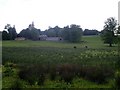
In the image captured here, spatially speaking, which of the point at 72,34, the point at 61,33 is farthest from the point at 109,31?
the point at 61,33

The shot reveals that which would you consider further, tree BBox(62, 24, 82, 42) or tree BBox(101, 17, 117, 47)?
tree BBox(62, 24, 82, 42)

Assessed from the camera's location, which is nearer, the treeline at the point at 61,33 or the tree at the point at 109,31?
the tree at the point at 109,31

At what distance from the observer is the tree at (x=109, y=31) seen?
8688 centimetres

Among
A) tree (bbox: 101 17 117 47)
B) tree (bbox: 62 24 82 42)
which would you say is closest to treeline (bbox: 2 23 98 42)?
tree (bbox: 62 24 82 42)

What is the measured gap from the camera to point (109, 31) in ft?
303

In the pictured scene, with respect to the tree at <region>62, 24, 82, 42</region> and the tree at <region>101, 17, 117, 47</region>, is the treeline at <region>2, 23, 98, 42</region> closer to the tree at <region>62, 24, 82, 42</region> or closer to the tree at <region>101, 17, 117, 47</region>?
the tree at <region>62, 24, 82, 42</region>

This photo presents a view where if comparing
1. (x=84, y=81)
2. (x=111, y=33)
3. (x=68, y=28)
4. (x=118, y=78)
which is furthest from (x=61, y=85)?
(x=68, y=28)

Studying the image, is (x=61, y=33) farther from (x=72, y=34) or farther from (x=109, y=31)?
(x=109, y=31)

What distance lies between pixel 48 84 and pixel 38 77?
60.1 inches

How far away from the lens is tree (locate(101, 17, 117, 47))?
8688 cm

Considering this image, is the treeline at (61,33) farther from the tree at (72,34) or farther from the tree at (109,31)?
the tree at (109,31)

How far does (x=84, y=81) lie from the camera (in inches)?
710

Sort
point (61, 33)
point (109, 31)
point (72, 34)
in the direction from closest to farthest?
1. point (109, 31)
2. point (72, 34)
3. point (61, 33)

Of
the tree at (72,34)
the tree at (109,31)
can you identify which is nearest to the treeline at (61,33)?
the tree at (72,34)
